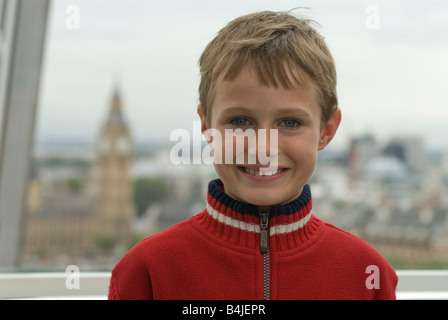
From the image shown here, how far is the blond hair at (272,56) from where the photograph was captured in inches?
32.4

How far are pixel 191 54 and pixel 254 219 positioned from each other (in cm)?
86

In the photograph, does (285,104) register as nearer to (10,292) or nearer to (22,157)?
(10,292)

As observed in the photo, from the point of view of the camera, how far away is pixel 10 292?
1.48m

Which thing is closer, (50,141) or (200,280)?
(200,280)

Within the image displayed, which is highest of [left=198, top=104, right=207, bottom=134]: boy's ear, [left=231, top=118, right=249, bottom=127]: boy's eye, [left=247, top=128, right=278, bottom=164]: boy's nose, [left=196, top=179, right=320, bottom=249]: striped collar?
[left=198, top=104, right=207, bottom=134]: boy's ear

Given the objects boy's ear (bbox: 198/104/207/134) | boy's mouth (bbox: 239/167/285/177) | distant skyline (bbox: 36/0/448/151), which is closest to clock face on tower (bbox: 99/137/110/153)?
distant skyline (bbox: 36/0/448/151)

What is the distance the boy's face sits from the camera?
82cm

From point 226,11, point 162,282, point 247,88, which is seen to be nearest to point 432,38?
point 226,11

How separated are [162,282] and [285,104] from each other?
0.36 meters

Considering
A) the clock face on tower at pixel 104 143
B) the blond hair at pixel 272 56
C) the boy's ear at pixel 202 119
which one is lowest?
the boy's ear at pixel 202 119

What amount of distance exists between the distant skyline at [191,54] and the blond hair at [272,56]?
217 millimetres

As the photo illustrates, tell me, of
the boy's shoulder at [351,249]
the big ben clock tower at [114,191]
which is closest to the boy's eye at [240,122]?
the boy's shoulder at [351,249]

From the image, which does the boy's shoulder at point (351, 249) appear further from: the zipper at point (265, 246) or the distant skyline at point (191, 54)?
the distant skyline at point (191, 54)

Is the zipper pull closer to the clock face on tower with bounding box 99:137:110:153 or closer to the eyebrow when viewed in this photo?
the eyebrow
